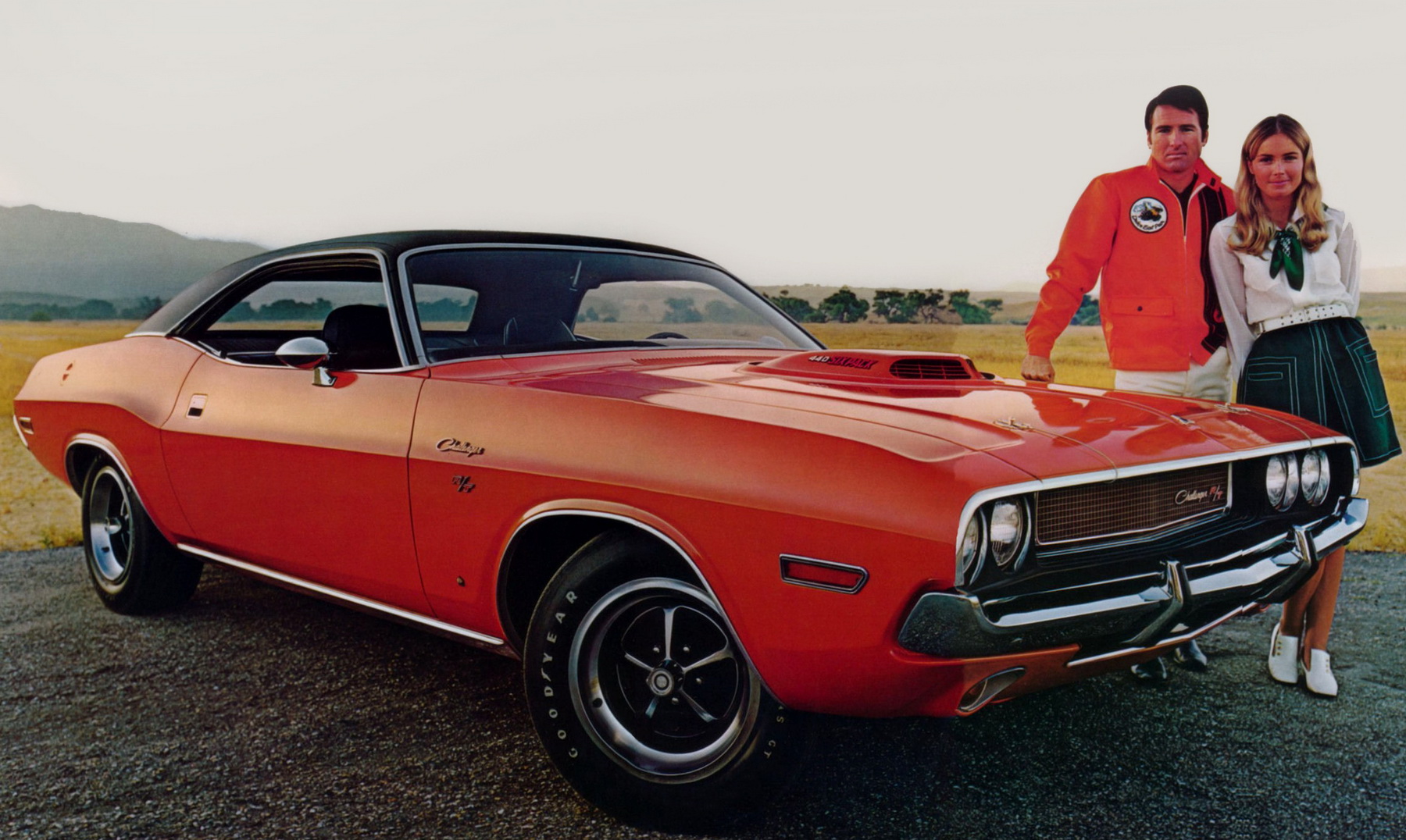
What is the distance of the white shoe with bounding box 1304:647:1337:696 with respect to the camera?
11.3ft

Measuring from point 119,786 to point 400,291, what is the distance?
159 centimetres

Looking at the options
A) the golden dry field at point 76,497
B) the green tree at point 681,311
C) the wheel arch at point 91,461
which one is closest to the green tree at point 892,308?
the golden dry field at point 76,497

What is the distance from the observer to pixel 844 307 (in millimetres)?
6547

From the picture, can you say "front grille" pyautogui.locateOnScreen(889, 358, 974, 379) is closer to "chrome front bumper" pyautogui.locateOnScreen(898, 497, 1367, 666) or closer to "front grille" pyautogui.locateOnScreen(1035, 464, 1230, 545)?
"front grille" pyautogui.locateOnScreen(1035, 464, 1230, 545)

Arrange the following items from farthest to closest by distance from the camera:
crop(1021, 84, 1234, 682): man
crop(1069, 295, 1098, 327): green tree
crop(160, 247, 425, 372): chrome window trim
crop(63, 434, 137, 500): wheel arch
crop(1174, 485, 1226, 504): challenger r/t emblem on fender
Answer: crop(63, 434, 137, 500): wheel arch → crop(1069, 295, 1098, 327): green tree → crop(1021, 84, 1234, 682): man → crop(160, 247, 425, 372): chrome window trim → crop(1174, 485, 1226, 504): challenger r/t emblem on fender

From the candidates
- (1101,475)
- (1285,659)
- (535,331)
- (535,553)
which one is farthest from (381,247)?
(1285,659)

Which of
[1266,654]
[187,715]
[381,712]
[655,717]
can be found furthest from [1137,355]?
[187,715]

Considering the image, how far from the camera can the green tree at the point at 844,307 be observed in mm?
6207

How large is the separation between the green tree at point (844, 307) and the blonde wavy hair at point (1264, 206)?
2.71 metres

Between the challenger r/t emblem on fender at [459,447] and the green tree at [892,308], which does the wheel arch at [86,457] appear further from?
the green tree at [892,308]

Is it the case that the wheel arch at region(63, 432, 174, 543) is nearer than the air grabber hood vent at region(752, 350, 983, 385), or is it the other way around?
the air grabber hood vent at region(752, 350, 983, 385)

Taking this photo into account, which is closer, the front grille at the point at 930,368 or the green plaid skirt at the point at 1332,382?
the front grille at the point at 930,368

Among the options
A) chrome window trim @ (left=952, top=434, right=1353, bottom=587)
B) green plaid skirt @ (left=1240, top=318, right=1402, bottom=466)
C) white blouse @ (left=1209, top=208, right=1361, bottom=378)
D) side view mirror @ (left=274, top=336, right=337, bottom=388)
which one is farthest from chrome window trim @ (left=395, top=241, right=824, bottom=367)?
chrome window trim @ (left=952, top=434, right=1353, bottom=587)

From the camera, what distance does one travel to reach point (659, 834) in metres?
2.43
